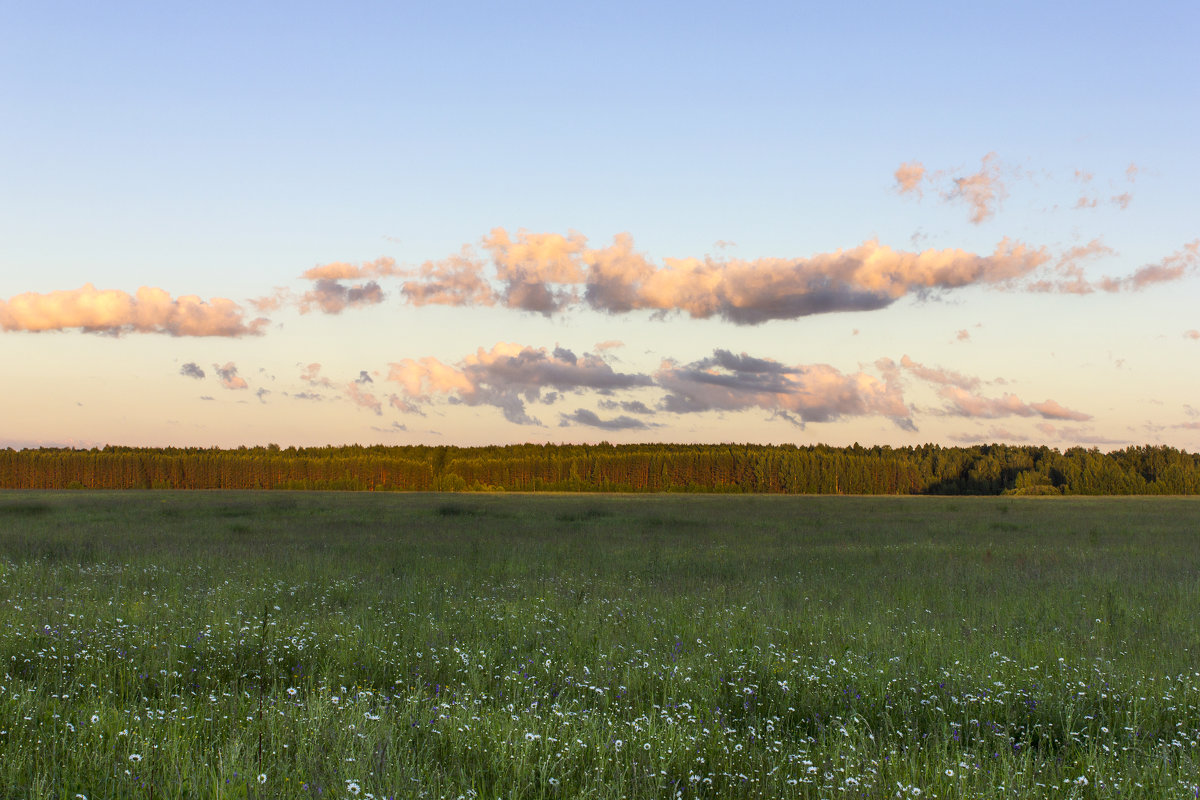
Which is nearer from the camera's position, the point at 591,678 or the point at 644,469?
the point at 591,678

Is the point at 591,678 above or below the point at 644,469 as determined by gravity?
above

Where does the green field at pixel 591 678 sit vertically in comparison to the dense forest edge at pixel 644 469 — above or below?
above

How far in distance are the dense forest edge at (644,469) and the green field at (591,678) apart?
115 meters

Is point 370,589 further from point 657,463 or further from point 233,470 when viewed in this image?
point 233,470

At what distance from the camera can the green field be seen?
5273 millimetres

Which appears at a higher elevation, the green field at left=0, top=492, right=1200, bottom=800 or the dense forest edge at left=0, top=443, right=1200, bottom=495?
the green field at left=0, top=492, right=1200, bottom=800

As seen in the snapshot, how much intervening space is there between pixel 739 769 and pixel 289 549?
20038 millimetres

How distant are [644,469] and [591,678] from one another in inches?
5307

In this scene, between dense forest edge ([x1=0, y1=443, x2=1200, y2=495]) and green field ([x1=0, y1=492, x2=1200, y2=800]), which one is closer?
green field ([x1=0, y1=492, x2=1200, y2=800])

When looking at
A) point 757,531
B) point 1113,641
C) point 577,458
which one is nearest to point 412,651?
point 1113,641

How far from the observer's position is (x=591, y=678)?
26.5 feet

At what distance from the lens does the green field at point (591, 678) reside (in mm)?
5273

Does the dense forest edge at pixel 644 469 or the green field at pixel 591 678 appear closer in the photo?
the green field at pixel 591 678

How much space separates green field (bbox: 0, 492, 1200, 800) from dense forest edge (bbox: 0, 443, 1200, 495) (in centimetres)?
11516
